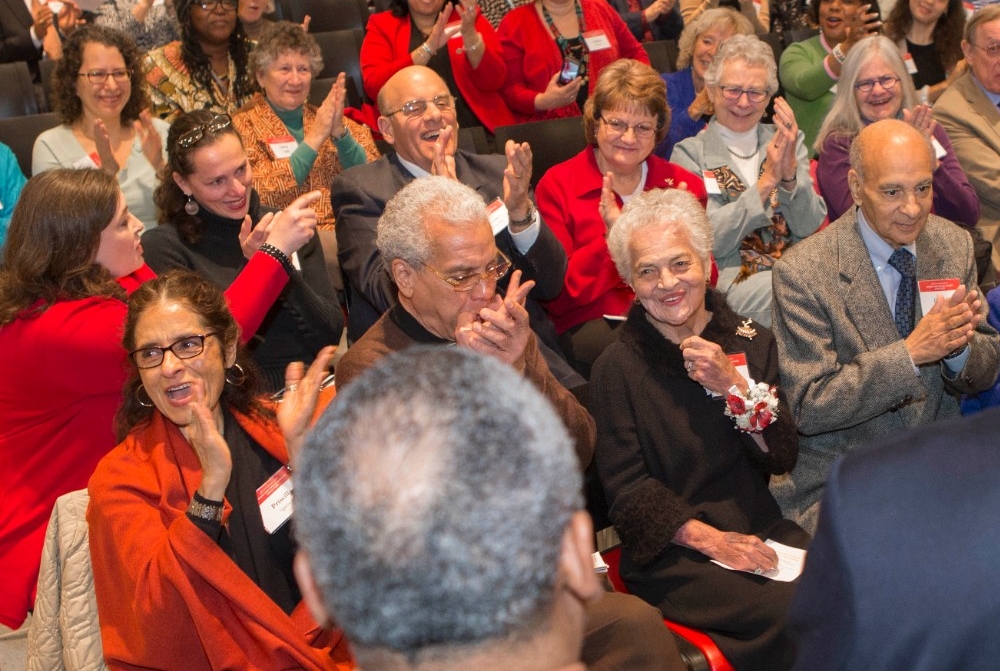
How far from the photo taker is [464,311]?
2615 mm

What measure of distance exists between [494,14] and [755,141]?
5.96 feet

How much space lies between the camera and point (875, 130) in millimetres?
3088

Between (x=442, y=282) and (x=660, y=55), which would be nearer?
(x=442, y=282)

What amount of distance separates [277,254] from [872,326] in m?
1.71

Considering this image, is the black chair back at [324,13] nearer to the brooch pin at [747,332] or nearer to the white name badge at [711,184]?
the white name badge at [711,184]

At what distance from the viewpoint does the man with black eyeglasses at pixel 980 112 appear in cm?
443

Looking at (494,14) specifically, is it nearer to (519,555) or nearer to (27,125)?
(27,125)

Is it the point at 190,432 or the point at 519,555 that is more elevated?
the point at 519,555

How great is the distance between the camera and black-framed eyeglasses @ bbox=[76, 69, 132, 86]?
13.3 ft

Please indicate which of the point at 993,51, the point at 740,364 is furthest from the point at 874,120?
the point at 740,364

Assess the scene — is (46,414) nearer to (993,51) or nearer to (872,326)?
(872,326)

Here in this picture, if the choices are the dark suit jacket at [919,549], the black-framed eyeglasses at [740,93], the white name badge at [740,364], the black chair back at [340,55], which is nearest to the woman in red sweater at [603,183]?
the black-framed eyeglasses at [740,93]

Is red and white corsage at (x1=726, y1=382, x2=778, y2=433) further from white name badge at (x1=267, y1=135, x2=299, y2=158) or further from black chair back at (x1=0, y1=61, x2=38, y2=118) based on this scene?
black chair back at (x1=0, y1=61, x2=38, y2=118)

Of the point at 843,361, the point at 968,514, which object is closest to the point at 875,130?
the point at 843,361
